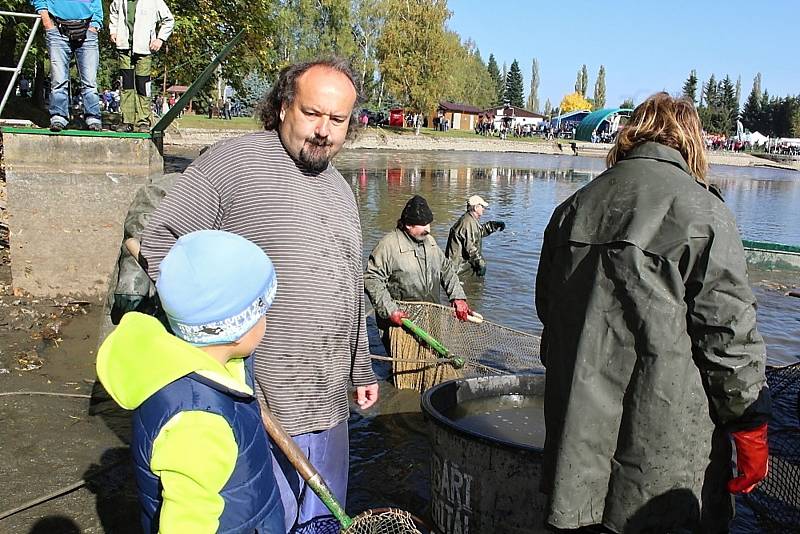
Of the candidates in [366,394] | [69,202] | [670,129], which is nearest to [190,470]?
[366,394]

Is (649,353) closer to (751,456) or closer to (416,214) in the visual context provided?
(751,456)

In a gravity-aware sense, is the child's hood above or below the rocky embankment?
below

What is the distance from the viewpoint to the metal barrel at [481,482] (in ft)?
10.1

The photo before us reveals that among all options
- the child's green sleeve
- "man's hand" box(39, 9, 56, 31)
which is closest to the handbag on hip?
"man's hand" box(39, 9, 56, 31)

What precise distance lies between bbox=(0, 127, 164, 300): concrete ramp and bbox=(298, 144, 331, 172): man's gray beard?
15.7ft

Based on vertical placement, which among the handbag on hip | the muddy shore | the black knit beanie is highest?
the handbag on hip

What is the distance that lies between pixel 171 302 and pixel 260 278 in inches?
9.5

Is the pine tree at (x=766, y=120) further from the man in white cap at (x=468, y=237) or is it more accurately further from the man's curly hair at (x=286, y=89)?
the man's curly hair at (x=286, y=89)

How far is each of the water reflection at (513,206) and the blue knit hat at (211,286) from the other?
24.0 ft

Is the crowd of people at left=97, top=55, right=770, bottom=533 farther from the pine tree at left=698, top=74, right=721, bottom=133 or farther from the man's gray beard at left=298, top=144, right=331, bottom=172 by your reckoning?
the pine tree at left=698, top=74, right=721, bottom=133

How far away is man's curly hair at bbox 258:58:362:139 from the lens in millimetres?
2832

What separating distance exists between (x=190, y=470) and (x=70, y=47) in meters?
7.23

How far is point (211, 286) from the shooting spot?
1.96m

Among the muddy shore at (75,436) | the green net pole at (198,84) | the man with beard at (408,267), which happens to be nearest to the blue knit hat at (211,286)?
the muddy shore at (75,436)
